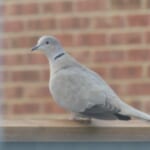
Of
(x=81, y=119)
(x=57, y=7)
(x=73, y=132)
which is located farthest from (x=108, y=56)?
(x=73, y=132)

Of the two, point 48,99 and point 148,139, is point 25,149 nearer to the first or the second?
point 148,139

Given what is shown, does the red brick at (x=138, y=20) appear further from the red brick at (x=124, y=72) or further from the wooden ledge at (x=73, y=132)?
the wooden ledge at (x=73, y=132)

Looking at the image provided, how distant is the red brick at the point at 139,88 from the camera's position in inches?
133

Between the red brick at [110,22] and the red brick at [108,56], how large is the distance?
0.44ft

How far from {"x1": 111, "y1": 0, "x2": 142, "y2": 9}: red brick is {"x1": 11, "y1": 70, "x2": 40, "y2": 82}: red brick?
535 millimetres

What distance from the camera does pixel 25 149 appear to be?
1805 millimetres

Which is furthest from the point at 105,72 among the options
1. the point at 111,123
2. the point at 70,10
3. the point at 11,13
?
the point at 111,123

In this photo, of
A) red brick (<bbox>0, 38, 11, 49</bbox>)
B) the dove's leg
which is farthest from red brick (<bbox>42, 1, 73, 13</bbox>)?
the dove's leg

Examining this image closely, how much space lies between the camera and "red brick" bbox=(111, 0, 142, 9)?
336 cm

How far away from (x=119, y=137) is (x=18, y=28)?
1749 mm

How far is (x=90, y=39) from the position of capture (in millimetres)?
3418

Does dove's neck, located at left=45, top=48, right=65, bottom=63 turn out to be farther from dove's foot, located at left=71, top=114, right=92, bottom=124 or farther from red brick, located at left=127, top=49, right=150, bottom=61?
red brick, located at left=127, top=49, right=150, bottom=61

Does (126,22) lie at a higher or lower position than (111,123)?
higher

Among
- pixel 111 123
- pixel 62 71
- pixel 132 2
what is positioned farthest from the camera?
pixel 132 2
